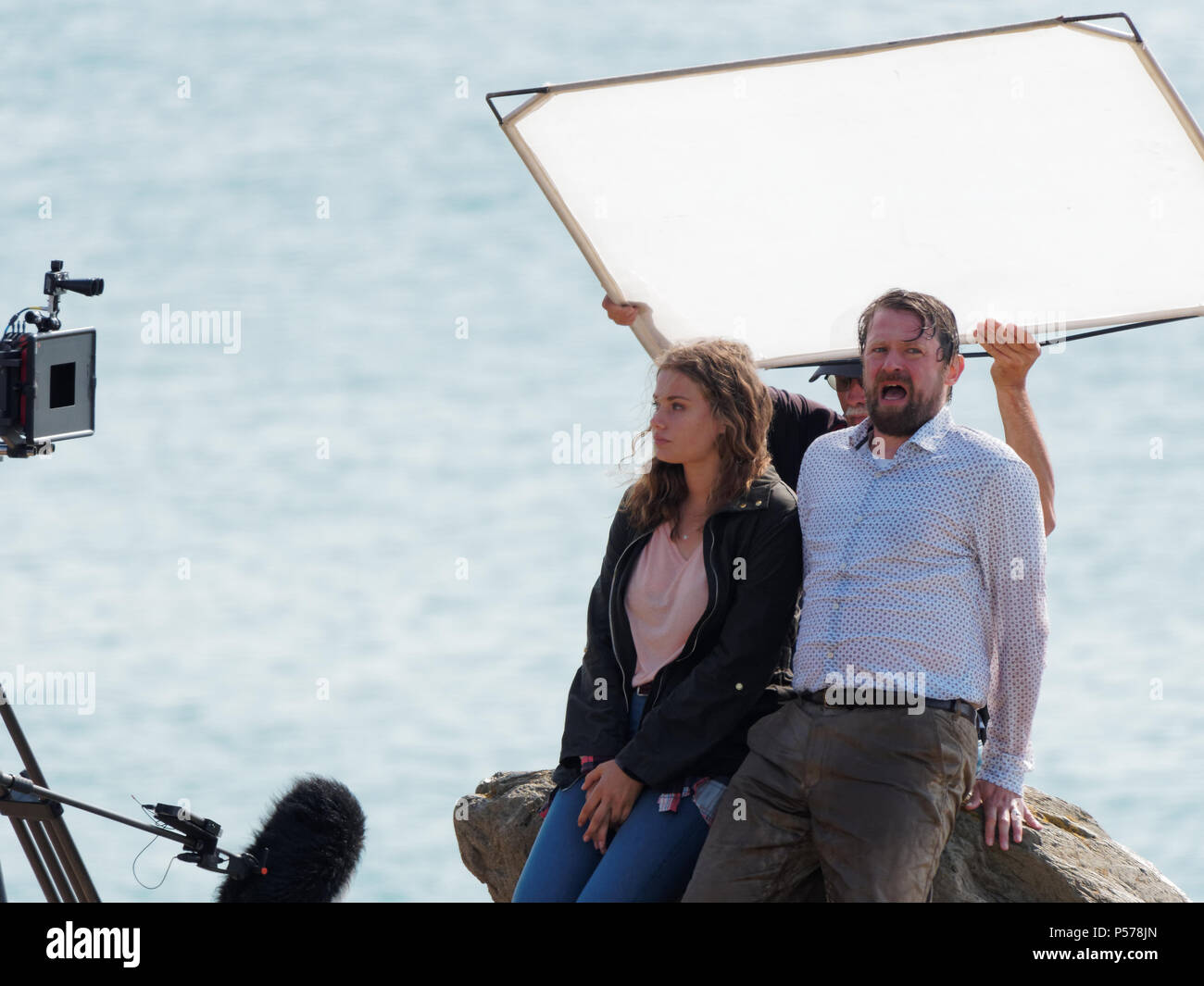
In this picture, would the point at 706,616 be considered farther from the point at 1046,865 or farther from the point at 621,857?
the point at 1046,865

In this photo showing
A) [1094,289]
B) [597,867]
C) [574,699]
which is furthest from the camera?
[1094,289]

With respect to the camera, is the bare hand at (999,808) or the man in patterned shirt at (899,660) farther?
the bare hand at (999,808)

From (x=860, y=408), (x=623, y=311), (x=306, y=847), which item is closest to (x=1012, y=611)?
(x=860, y=408)

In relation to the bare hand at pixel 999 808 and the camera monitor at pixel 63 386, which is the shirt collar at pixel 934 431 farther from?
the camera monitor at pixel 63 386

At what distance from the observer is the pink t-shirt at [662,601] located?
4180 millimetres

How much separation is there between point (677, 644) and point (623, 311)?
148cm

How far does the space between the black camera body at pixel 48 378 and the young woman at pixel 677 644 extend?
1.76 m

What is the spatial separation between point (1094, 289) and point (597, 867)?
2.48 m

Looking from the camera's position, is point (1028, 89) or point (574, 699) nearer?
point (574, 699)

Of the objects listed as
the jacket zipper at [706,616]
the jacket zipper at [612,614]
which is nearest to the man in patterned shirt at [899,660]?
the jacket zipper at [706,616]
